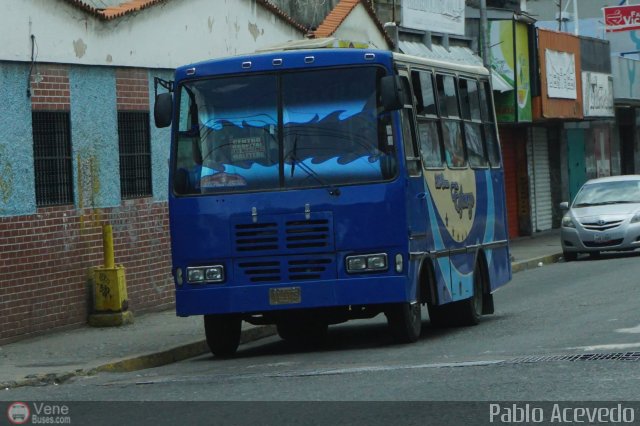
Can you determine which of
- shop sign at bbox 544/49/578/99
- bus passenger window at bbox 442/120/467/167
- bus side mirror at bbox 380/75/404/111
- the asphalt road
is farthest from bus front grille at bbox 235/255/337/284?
shop sign at bbox 544/49/578/99

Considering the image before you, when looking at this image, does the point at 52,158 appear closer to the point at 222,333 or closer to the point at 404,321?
the point at 222,333

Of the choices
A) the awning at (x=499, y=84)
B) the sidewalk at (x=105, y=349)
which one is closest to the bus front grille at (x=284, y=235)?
the sidewalk at (x=105, y=349)

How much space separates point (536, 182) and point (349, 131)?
26.4 meters

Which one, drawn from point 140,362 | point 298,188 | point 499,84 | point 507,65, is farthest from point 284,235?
point 507,65

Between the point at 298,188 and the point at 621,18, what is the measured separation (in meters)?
32.9

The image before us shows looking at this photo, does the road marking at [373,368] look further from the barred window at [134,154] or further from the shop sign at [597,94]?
the shop sign at [597,94]

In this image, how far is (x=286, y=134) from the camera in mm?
14500

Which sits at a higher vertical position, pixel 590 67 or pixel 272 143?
pixel 590 67

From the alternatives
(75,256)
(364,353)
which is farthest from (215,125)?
(75,256)

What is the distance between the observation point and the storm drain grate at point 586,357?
1206cm

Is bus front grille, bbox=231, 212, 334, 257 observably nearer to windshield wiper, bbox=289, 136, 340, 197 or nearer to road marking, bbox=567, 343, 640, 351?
windshield wiper, bbox=289, 136, 340, 197

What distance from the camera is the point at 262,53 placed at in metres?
15.0

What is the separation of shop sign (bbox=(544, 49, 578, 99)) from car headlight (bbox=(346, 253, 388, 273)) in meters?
23.5
